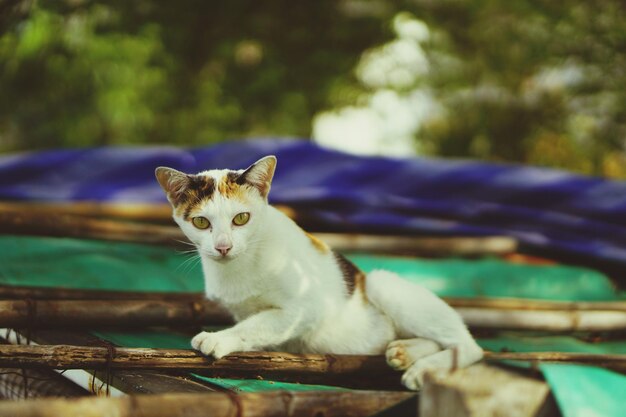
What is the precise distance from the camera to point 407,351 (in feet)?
6.13

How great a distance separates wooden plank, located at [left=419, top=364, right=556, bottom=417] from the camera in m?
1.31

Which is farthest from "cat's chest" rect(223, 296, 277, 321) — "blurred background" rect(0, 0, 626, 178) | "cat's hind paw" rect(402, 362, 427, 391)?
"blurred background" rect(0, 0, 626, 178)

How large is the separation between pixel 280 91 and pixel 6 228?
502 cm

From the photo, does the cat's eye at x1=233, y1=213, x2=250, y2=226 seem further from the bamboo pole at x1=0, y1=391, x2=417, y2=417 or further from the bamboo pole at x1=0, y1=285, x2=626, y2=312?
the bamboo pole at x1=0, y1=285, x2=626, y2=312

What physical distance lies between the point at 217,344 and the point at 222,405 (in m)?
0.36

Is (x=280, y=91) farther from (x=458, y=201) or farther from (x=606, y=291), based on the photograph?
(x=606, y=291)

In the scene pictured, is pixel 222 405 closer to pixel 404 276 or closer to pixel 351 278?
pixel 351 278

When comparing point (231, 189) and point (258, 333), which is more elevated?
point (231, 189)

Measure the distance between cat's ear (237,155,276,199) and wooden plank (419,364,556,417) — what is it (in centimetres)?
75

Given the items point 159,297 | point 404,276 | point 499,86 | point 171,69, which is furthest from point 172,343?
point 499,86

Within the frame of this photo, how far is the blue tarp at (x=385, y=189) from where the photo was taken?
390 cm

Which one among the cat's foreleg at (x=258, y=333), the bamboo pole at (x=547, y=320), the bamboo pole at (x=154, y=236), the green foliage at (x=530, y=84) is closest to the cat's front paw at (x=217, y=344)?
the cat's foreleg at (x=258, y=333)

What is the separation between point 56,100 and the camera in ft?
A: 21.7

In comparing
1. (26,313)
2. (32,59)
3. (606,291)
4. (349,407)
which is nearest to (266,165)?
(349,407)
